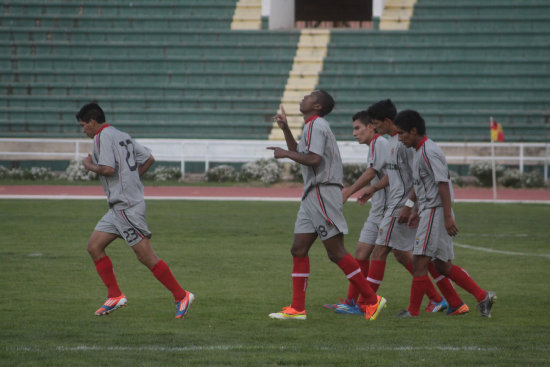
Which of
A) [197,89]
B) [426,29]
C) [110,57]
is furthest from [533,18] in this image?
[110,57]

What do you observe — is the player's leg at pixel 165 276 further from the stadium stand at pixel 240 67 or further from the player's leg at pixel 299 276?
the stadium stand at pixel 240 67

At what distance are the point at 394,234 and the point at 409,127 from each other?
3.20 ft

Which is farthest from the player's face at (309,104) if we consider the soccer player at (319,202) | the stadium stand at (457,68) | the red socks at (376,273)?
the stadium stand at (457,68)

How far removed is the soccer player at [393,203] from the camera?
22.5 feet

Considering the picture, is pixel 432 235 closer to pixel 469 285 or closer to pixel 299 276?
pixel 469 285

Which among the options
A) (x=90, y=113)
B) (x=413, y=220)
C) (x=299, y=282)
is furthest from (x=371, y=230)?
(x=90, y=113)

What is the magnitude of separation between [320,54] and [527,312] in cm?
2521

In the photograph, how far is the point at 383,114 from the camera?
6.97 meters

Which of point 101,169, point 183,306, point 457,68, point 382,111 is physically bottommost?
point 183,306

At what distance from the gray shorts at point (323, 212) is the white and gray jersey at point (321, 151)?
6 cm

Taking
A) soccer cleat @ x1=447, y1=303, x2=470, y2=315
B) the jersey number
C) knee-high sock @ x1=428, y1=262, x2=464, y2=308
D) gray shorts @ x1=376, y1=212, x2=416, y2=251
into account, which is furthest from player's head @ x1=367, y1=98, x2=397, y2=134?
the jersey number

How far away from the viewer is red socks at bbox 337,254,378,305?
650 centimetres

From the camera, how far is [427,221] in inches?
254

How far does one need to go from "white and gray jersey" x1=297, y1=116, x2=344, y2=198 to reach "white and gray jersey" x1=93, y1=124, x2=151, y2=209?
4.47 feet
